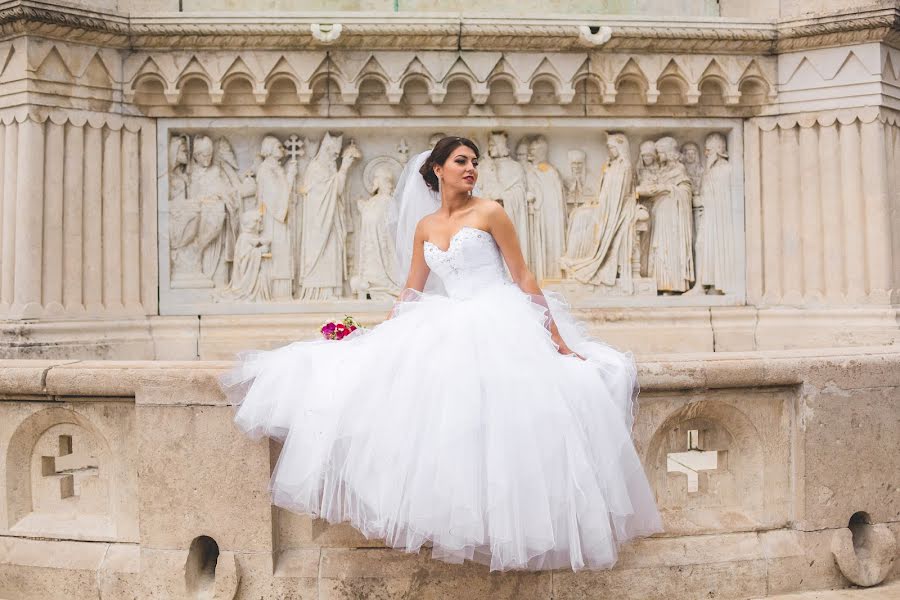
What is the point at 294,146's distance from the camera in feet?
20.3

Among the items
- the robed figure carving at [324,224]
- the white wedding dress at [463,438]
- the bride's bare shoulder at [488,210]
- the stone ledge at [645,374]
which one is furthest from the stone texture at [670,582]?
the robed figure carving at [324,224]

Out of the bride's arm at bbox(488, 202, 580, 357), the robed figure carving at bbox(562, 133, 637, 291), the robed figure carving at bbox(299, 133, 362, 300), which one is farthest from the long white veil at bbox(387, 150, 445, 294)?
the robed figure carving at bbox(562, 133, 637, 291)

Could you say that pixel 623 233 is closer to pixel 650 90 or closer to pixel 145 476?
pixel 650 90

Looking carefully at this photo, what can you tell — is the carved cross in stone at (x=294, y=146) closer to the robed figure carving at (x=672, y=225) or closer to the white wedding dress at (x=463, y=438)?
the robed figure carving at (x=672, y=225)

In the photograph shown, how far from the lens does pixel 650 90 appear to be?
6.07 meters

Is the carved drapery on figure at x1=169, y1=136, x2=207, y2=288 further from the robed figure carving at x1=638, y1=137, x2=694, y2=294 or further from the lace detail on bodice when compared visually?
the robed figure carving at x1=638, y1=137, x2=694, y2=294

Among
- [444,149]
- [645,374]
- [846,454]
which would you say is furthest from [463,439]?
[846,454]

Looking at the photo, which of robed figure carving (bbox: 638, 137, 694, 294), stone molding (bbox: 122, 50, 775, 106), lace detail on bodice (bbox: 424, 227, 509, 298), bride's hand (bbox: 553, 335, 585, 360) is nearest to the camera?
bride's hand (bbox: 553, 335, 585, 360)

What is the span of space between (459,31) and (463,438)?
3.97m

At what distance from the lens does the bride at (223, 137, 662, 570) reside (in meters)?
2.85

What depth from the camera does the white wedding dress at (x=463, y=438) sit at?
2.85m

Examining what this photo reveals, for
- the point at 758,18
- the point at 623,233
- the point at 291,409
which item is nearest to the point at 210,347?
the point at 291,409

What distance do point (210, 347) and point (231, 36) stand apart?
2.45 metres

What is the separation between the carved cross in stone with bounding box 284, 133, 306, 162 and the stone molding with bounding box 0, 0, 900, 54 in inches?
29.2
